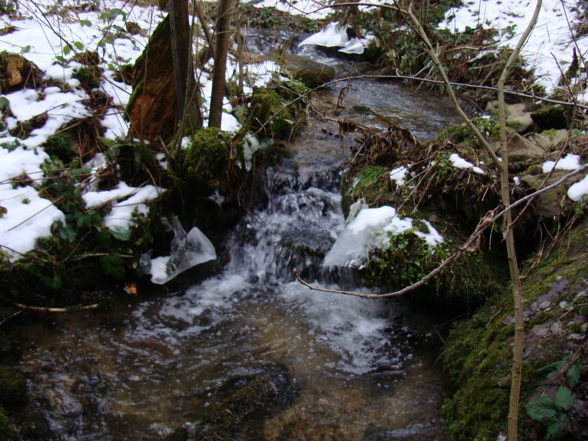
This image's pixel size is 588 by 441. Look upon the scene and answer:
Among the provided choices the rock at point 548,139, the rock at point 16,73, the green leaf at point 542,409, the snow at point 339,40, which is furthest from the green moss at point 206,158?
the snow at point 339,40

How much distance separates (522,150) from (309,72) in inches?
201

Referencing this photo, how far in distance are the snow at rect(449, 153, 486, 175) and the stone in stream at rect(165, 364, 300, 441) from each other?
7.67 ft

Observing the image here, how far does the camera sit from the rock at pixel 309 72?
8055 mm

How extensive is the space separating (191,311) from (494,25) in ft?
32.7

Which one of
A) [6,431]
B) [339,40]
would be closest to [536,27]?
[339,40]

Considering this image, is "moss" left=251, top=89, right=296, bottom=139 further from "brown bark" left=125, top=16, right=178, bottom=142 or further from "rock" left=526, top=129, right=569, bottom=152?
"rock" left=526, top=129, right=569, bottom=152

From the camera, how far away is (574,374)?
185 cm

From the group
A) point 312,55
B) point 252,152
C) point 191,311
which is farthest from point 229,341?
point 312,55

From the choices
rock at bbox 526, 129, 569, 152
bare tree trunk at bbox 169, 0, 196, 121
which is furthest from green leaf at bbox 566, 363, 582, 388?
bare tree trunk at bbox 169, 0, 196, 121

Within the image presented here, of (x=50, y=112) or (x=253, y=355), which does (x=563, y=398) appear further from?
(x=50, y=112)

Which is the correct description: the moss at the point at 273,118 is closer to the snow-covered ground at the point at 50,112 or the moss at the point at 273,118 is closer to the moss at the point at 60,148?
the snow-covered ground at the point at 50,112

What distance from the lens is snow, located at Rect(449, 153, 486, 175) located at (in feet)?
12.1

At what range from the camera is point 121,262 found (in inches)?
144

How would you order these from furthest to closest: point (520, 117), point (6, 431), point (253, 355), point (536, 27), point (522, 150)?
point (536, 27) → point (520, 117) → point (522, 150) → point (253, 355) → point (6, 431)
